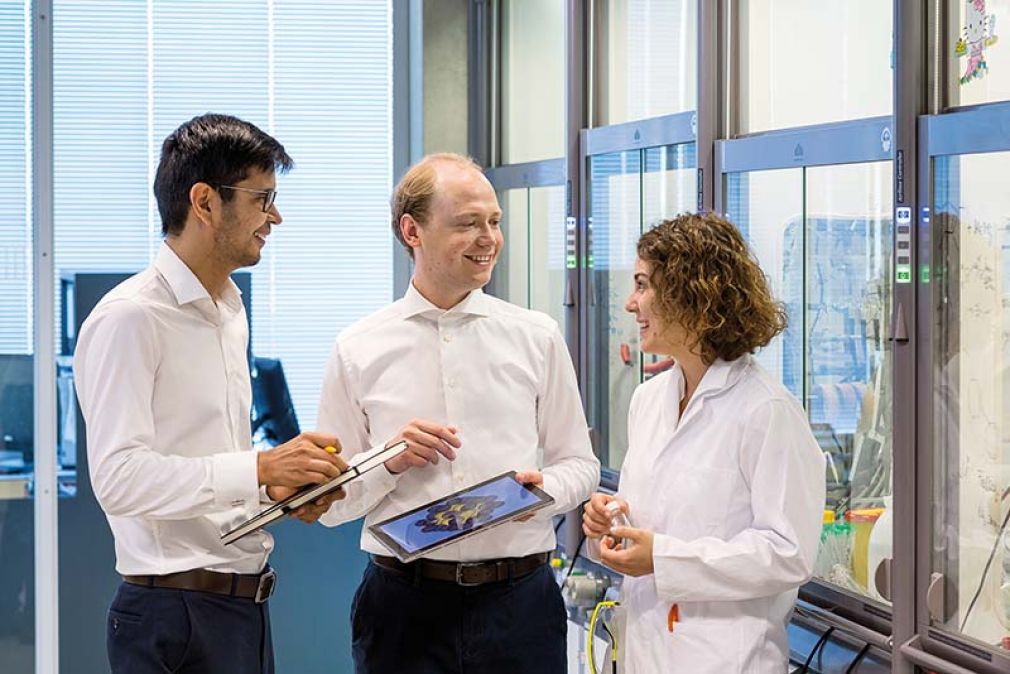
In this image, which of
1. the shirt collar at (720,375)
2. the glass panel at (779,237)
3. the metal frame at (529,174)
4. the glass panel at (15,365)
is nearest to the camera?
the shirt collar at (720,375)

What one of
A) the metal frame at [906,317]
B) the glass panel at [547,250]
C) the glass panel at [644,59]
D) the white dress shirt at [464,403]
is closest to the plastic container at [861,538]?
the metal frame at [906,317]

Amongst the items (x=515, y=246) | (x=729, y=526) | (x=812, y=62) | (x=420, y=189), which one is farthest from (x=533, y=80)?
(x=729, y=526)

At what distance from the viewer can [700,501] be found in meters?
2.24

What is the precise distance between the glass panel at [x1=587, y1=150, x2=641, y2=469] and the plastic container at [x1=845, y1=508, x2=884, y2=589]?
1.23m

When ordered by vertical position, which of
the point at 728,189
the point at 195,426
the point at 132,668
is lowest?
the point at 132,668

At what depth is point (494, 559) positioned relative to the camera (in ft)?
8.61

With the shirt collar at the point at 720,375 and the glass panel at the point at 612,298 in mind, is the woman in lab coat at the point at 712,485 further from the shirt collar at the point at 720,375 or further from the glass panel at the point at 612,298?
the glass panel at the point at 612,298

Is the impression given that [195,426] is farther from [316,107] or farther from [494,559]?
[316,107]

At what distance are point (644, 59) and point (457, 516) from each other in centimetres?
227

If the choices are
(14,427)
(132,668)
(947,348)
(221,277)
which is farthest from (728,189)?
(14,427)

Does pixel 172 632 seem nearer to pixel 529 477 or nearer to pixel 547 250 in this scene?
pixel 529 477

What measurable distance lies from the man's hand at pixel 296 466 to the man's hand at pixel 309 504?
49 millimetres

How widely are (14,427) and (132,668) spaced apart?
3.23m

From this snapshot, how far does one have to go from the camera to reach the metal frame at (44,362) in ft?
17.2
